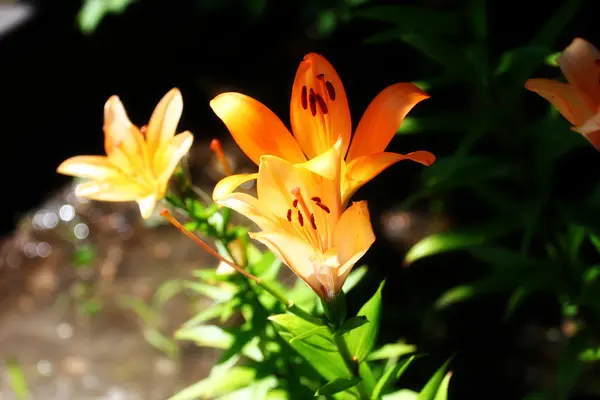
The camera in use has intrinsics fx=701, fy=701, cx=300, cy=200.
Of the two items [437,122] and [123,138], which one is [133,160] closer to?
[123,138]

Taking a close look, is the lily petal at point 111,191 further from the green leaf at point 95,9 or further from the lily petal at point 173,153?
the green leaf at point 95,9

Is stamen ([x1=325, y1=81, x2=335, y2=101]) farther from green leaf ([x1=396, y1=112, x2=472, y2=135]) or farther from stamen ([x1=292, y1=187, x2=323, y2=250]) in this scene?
green leaf ([x1=396, y1=112, x2=472, y2=135])

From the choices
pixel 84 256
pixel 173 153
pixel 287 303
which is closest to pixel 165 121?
pixel 173 153

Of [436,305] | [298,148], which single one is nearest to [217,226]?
[298,148]

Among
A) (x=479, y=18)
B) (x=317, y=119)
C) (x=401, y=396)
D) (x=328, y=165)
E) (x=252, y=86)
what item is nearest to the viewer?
(x=328, y=165)

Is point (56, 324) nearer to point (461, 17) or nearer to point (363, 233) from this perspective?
point (461, 17)

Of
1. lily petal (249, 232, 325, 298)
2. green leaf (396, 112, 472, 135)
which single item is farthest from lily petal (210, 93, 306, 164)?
green leaf (396, 112, 472, 135)
